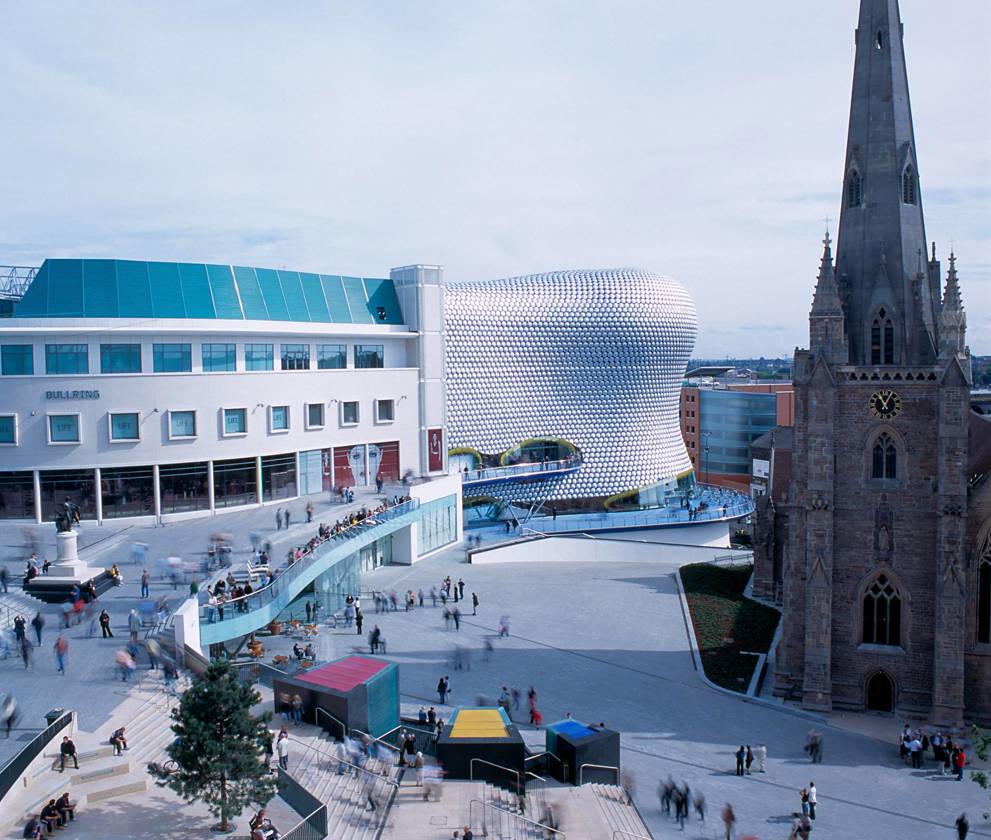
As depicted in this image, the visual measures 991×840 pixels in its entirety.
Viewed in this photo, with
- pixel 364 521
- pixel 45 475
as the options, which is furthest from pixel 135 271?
pixel 364 521

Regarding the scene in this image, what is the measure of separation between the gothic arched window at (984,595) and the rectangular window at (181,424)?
3047 cm

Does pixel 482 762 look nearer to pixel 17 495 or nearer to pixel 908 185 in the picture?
pixel 908 185

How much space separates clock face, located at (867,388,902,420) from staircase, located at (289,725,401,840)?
1784 centimetres

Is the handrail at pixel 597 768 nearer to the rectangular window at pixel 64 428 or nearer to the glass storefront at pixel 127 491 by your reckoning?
the glass storefront at pixel 127 491

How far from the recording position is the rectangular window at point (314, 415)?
43.5 metres

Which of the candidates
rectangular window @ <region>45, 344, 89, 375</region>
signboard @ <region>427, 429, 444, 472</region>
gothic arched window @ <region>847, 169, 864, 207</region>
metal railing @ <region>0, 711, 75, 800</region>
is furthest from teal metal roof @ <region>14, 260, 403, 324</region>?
gothic arched window @ <region>847, 169, 864, 207</region>

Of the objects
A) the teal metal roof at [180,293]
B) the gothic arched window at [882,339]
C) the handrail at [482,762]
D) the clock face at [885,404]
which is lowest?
the handrail at [482,762]

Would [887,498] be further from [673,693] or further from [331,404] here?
[331,404]

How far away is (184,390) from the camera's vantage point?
126 ft

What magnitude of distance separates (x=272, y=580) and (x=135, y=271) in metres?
19.0

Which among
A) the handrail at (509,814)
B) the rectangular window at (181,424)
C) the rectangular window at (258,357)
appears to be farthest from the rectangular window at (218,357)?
the handrail at (509,814)

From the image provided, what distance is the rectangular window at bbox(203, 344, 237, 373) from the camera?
129 ft

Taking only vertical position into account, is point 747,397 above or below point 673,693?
above

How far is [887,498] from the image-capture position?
89.2 ft
